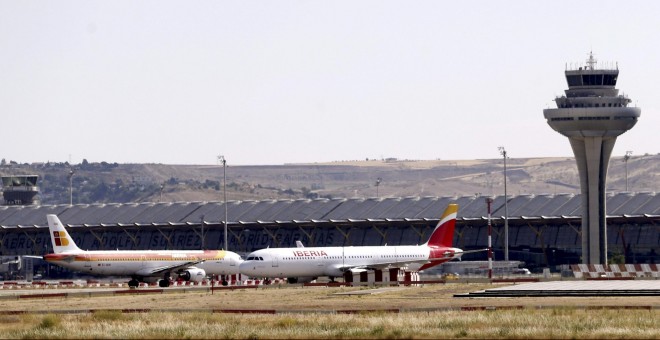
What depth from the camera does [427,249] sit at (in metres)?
120

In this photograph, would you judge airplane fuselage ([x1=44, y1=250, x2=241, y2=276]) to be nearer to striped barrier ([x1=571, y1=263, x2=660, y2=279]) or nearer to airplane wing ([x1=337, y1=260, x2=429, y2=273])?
airplane wing ([x1=337, y1=260, x2=429, y2=273])

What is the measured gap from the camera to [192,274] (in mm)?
115000

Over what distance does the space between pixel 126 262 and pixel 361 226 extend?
211ft

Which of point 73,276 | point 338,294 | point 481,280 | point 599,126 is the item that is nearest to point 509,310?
point 338,294

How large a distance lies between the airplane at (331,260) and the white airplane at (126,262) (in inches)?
260

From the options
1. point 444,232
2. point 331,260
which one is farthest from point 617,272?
point 331,260

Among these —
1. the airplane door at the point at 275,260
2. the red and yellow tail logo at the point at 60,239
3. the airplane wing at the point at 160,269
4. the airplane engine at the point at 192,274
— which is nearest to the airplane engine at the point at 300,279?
the airplane door at the point at 275,260

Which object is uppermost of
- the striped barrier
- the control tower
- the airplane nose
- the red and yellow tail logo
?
the control tower

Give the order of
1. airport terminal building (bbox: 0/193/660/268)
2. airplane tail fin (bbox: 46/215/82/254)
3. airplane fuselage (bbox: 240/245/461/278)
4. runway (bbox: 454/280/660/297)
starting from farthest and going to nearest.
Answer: airport terminal building (bbox: 0/193/660/268) → airplane tail fin (bbox: 46/215/82/254) → airplane fuselage (bbox: 240/245/461/278) → runway (bbox: 454/280/660/297)

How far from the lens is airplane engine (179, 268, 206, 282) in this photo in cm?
11494

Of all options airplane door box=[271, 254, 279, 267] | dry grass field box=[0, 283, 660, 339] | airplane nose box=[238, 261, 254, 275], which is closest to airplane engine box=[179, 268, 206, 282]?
airplane nose box=[238, 261, 254, 275]

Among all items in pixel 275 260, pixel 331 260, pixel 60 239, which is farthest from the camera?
pixel 60 239

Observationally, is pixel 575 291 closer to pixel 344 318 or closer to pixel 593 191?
pixel 344 318

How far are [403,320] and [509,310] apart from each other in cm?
795
